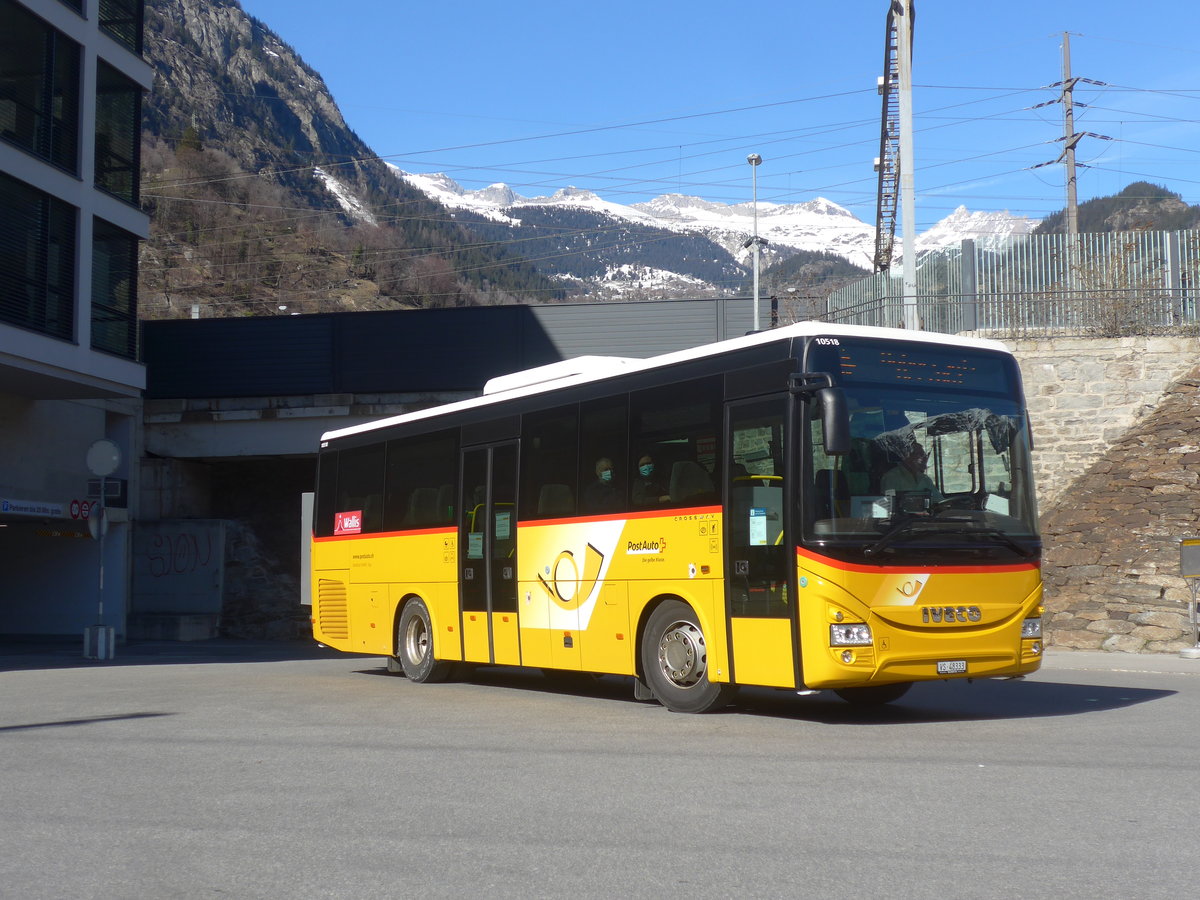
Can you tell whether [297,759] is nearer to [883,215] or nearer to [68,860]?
[68,860]

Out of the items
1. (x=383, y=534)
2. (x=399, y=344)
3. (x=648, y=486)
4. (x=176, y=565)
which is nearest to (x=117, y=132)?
(x=399, y=344)

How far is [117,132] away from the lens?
29234mm

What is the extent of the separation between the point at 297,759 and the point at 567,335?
23151mm

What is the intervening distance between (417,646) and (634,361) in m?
5.44

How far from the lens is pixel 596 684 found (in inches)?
650

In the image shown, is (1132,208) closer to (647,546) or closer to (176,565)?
(176,565)

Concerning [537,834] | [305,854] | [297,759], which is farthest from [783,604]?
[305,854]

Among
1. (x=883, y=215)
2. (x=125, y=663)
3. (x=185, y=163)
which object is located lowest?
(x=125, y=663)

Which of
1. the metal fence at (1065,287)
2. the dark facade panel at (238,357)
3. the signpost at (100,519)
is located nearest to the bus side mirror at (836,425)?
the signpost at (100,519)

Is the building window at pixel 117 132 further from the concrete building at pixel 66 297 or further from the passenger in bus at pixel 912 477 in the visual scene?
the passenger in bus at pixel 912 477

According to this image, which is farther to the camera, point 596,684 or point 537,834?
point 596,684

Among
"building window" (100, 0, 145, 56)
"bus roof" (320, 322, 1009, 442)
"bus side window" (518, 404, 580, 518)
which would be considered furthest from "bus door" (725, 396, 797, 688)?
"building window" (100, 0, 145, 56)

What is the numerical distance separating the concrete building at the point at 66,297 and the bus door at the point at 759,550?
15.1 meters

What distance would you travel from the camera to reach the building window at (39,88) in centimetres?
2533
